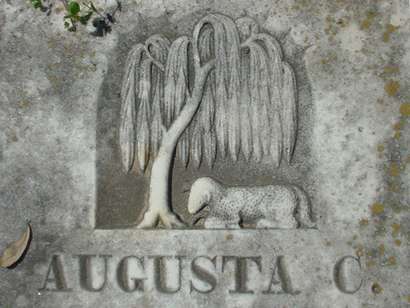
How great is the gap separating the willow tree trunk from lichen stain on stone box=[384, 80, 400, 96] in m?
0.97

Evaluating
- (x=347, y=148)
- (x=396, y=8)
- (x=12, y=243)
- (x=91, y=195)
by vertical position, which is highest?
(x=396, y=8)

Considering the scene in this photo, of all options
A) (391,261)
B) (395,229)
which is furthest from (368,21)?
(391,261)

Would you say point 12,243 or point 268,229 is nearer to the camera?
point 268,229

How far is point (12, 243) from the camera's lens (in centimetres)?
313

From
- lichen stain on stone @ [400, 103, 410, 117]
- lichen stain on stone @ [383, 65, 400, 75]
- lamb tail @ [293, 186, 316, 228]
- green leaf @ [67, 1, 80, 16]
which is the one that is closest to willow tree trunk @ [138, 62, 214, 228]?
lamb tail @ [293, 186, 316, 228]

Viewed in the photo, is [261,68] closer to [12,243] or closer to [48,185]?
[48,185]

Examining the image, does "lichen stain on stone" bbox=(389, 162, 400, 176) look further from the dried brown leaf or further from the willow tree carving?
the dried brown leaf

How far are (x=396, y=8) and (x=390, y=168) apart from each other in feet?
2.90

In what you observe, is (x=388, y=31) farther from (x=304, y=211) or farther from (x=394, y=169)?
(x=304, y=211)

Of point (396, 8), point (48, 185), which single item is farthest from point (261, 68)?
point (48, 185)

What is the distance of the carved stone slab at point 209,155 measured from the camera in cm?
287

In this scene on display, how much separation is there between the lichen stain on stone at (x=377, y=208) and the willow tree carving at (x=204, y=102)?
516mm

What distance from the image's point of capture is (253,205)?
2914mm

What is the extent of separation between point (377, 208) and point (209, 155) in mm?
950
